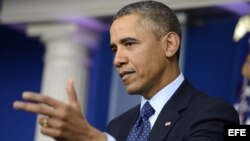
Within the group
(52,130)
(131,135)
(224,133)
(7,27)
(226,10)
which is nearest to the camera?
(52,130)

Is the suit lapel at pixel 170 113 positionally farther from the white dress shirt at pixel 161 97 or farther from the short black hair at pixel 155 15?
the short black hair at pixel 155 15

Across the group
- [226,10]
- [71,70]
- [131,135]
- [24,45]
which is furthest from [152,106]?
[24,45]

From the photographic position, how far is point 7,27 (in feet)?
21.9

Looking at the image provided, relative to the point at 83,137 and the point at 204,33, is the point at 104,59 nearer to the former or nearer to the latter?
the point at 204,33

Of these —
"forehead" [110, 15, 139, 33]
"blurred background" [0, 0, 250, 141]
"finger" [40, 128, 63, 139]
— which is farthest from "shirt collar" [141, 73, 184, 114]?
"blurred background" [0, 0, 250, 141]

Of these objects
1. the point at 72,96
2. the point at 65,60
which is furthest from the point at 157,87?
the point at 65,60

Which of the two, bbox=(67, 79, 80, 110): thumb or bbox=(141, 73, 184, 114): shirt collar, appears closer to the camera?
bbox=(67, 79, 80, 110): thumb

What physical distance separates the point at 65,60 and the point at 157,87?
11.5 ft

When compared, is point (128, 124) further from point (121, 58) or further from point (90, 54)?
point (90, 54)

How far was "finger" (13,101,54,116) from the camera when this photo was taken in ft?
5.91

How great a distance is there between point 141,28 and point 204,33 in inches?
126

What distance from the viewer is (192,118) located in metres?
2.24

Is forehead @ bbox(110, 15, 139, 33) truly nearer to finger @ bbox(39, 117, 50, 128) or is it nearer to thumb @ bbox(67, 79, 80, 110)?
thumb @ bbox(67, 79, 80, 110)

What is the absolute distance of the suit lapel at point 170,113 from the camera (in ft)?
7.43
